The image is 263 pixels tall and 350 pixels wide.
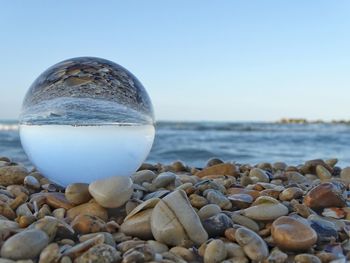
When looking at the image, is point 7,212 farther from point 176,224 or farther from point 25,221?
point 176,224

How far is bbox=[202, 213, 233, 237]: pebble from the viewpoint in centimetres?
219

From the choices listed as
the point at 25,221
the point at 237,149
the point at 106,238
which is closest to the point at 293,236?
the point at 106,238

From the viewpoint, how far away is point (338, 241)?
225cm

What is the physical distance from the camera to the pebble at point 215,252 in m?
1.94

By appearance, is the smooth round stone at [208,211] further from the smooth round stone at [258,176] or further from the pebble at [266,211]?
the smooth round stone at [258,176]

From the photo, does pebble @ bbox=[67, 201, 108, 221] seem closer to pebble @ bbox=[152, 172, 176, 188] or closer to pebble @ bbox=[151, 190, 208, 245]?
pebble @ bbox=[151, 190, 208, 245]

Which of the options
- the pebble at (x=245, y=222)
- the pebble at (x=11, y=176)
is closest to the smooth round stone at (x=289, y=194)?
the pebble at (x=245, y=222)

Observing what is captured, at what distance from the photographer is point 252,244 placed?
6.59ft

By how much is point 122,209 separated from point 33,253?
67 cm

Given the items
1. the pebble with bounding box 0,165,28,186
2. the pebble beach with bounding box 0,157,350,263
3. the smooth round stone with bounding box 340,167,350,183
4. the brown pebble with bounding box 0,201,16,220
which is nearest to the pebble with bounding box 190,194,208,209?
the pebble beach with bounding box 0,157,350,263

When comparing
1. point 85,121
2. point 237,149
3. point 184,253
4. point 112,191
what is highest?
point 85,121

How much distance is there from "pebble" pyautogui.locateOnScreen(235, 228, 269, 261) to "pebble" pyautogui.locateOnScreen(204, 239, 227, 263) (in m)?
0.11

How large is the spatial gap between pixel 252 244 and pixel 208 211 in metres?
0.38

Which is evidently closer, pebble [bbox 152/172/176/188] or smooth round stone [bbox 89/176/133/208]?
smooth round stone [bbox 89/176/133/208]
